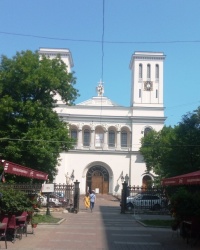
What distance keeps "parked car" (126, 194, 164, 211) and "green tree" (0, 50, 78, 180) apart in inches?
346

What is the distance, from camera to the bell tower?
2667 inches

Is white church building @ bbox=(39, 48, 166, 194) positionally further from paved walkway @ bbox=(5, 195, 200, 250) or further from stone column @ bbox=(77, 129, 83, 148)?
paved walkway @ bbox=(5, 195, 200, 250)

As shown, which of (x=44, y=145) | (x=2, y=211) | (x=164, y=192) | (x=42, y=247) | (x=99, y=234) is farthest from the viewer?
(x=164, y=192)

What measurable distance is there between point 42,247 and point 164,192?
21473 mm

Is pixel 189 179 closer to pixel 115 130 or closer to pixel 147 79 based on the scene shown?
pixel 115 130

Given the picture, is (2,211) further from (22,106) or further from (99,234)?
(22,106)

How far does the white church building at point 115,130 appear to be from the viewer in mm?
65938

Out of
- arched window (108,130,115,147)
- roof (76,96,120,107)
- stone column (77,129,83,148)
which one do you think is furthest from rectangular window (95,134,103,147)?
roof (76,96,120,107)

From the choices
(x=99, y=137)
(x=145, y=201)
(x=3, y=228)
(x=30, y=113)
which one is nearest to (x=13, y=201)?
(x=3, y=228)

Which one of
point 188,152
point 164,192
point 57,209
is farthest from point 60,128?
point 188,152

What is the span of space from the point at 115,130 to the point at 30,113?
3964 centimetres

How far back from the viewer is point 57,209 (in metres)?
34.5

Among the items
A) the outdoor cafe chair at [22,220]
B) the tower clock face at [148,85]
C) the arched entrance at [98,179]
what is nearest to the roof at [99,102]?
the tower clock face at [148,85]

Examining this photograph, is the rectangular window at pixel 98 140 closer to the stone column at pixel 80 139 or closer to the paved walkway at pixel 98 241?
the stone column at pixel 80 139
